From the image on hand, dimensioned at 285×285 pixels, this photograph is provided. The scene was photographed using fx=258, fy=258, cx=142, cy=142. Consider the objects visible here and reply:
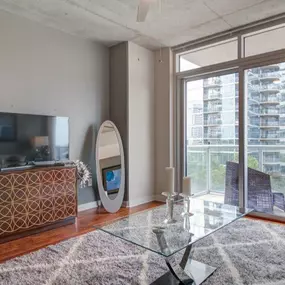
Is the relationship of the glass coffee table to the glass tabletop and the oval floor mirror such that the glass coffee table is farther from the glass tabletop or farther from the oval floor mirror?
the oval floor mirror

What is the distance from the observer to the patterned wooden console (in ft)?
9.17

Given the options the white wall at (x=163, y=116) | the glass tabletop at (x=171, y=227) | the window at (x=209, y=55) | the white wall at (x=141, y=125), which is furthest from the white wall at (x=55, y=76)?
the glass tabletop at (x=171, y=227)

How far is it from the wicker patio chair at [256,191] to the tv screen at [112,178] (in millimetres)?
1745

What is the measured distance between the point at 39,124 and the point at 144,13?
192cm

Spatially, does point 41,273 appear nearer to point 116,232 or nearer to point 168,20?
point 116,232

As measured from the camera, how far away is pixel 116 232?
198 centimetres

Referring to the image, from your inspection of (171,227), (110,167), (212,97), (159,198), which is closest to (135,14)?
(212,97)

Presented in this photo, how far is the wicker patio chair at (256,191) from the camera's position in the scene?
3654 mm

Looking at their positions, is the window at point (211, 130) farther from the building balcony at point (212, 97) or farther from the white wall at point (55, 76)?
the white wall at point (55, 76)

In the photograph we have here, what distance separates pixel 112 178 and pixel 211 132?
70.6 inches

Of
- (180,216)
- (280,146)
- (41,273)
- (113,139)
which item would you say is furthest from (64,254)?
(280,146)

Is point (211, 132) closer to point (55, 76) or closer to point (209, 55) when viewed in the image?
point (209, 55)

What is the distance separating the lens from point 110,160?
4.21 m

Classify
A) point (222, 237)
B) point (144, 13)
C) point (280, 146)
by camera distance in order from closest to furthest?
point (144, 13), point (222, 237), point (280, 146)
